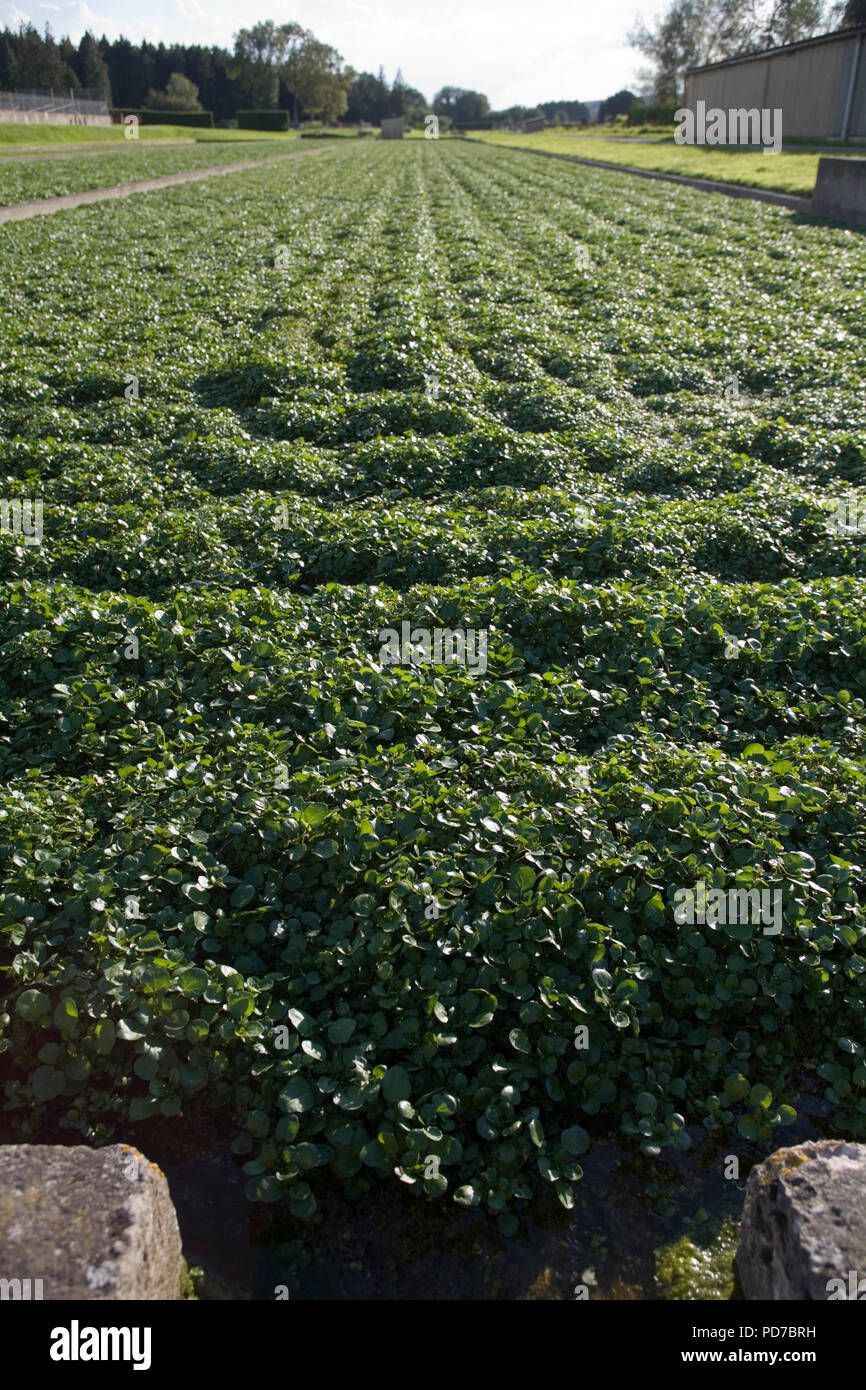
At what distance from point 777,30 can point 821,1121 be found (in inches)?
4268

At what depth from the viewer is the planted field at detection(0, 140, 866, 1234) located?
12.2ft

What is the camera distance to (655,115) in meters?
74.6

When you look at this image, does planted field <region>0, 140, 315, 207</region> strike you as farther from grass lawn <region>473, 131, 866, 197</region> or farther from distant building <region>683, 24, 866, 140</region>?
distant building <region>683, 24, 866, 140</region>

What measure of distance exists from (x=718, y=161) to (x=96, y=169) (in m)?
28.6

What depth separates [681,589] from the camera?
6777mm

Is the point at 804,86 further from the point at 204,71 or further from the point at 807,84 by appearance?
the point at 204,71

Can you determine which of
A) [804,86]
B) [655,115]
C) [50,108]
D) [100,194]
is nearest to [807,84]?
[804,86]

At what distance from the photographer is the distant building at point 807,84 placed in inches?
1593

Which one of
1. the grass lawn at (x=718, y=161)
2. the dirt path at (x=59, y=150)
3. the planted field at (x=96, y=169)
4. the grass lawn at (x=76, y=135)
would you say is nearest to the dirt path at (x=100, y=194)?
the planted field at (x=96, y=169)

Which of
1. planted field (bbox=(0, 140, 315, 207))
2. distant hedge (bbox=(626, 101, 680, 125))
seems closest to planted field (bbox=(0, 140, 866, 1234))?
A: planted field (bbox=(0, 140, 315, 207))

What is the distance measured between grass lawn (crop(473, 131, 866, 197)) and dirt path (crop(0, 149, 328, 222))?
2028cm

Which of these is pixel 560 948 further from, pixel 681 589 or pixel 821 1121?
pixel 681 589

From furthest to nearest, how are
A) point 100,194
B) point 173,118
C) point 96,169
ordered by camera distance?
point 173,118 < point 96,169 < point 100,194
